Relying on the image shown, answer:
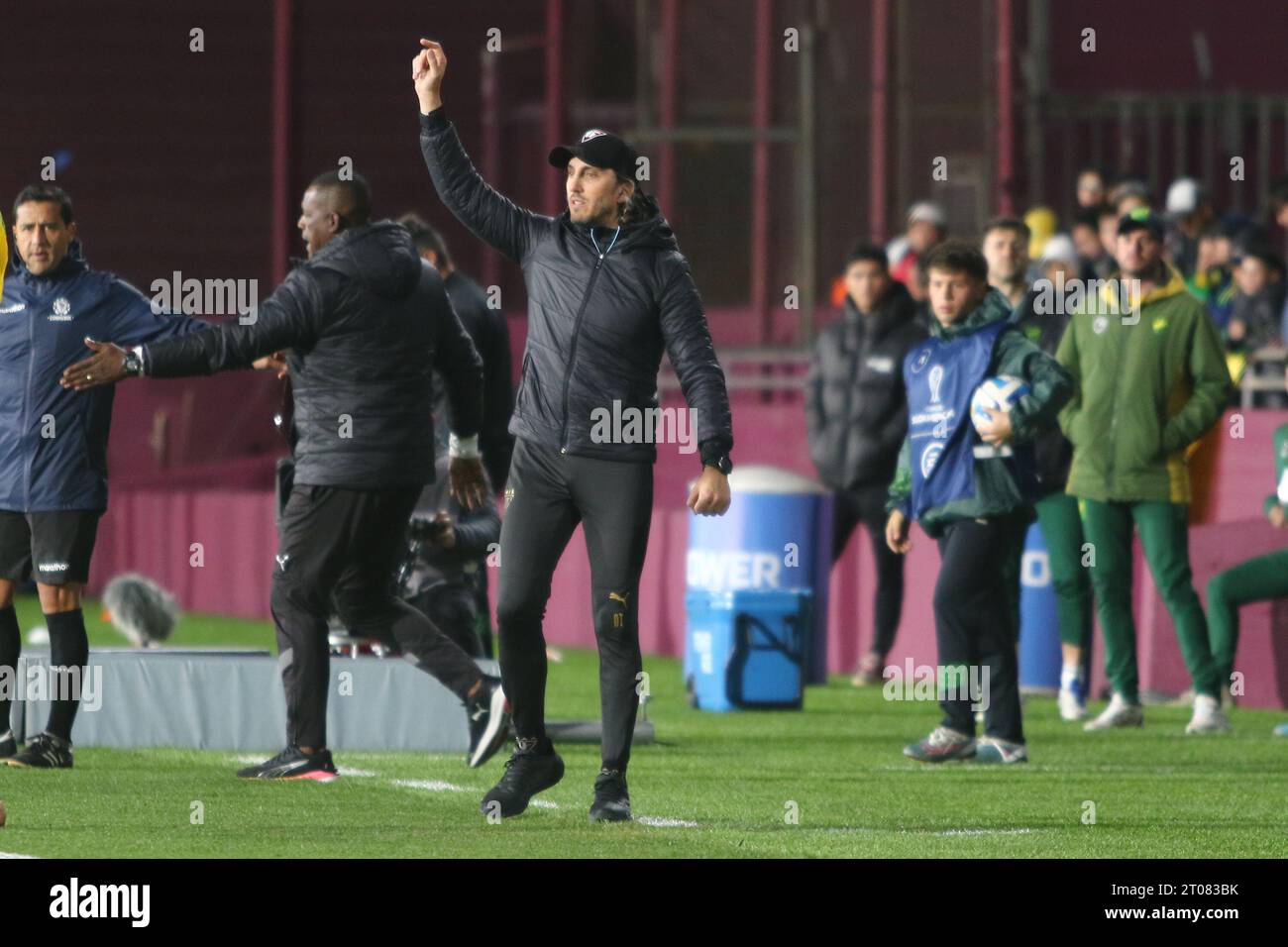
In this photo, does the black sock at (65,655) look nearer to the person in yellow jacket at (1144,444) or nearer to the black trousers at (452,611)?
the black trousers at (452,611)

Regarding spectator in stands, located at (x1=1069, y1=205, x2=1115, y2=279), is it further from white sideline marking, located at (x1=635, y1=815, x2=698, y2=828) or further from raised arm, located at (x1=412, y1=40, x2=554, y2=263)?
white sideline marking, located at (x1=635, y1=815, x2=698, y2=828)

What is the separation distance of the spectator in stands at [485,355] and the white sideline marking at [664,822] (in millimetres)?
2810

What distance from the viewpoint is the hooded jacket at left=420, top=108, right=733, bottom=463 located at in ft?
28.9

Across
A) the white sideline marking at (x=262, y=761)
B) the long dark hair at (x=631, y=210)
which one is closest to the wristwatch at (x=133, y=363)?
the long dark hair at (x=631, y=210)

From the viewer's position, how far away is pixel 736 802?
31.8 feet

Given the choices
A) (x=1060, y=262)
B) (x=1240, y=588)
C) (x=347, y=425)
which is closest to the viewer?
(x=347, y=425)

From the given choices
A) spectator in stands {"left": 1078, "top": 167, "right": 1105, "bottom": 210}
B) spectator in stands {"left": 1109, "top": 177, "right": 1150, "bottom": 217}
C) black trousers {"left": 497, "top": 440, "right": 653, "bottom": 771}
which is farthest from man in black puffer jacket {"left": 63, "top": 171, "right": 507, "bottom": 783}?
spectator in stands {"left": 1078, "top": 167, "right": 1105, "bottom": 210}

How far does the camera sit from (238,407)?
31.9 meters

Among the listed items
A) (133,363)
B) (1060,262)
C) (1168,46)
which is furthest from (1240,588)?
(1168,46)

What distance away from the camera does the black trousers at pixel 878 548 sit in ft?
51.3

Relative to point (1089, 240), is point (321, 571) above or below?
below

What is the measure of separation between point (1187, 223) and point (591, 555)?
10139 mm

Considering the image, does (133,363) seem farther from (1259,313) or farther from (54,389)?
(1259,313)
